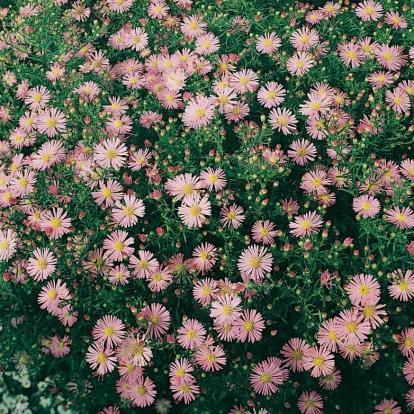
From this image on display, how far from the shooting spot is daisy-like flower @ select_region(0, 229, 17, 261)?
2.19m

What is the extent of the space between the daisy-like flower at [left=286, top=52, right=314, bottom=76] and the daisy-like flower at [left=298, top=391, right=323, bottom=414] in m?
1.63

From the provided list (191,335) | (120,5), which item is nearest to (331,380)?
(191,335)

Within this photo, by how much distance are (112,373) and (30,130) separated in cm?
136

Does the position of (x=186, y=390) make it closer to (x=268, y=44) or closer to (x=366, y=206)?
(x=366, y=206)

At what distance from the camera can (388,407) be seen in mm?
2000

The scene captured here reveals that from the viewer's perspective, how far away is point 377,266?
2098mm

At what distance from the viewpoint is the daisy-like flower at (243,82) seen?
257 centimetres

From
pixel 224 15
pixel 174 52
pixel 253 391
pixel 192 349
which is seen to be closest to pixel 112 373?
pixel 192 349

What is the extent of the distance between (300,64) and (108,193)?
4.18 feet

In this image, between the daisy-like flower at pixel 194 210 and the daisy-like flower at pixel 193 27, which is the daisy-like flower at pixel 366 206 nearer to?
the daisy-like flower at pixel 194 210

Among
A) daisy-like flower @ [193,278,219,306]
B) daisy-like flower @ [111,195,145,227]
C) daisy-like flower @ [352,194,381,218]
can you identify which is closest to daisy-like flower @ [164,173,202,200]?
daisy-like flower @ [111,195,145,227]

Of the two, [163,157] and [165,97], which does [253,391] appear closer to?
[163,157]

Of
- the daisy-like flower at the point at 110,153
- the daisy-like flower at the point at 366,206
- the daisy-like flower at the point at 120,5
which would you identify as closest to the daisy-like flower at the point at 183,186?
the daisy-like flower at the point at 110,153

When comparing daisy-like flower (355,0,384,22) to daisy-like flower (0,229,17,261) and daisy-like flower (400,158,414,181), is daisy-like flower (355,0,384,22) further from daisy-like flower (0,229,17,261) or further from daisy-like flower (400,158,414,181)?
daisy-like flower (0,229,17,261)
